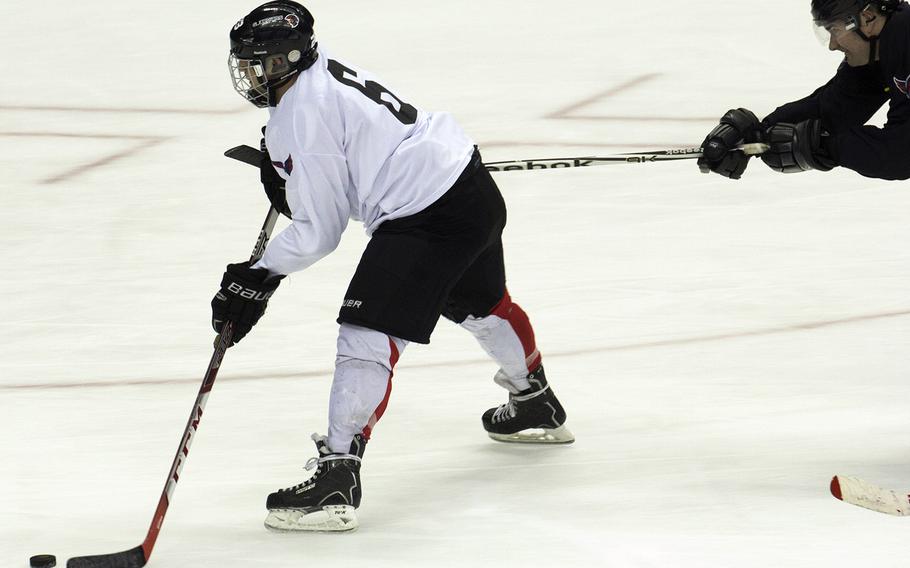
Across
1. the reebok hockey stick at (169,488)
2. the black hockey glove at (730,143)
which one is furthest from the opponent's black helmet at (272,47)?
the black hockey glove at (730,143)

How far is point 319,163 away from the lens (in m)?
3.16

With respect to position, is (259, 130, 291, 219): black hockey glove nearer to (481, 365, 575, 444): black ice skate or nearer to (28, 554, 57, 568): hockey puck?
(481, 365, 575, 444): black ice skate

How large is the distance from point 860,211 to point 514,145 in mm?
1609

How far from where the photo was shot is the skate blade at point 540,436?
149 inches

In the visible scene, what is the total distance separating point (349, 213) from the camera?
3330 millimetres

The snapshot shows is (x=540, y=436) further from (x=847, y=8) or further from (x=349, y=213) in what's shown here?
(x=847, y=8)

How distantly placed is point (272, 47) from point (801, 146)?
123cm

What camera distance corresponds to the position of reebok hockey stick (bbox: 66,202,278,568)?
296 cm

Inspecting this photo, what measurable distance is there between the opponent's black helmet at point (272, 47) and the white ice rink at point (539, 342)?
2.96 feet

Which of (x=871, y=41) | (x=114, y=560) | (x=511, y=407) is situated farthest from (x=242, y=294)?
(x=871, y=41)

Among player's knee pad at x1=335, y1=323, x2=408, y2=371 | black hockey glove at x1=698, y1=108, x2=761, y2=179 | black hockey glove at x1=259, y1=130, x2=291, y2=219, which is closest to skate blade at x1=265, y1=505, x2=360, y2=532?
player's knee pad at x1=335, y1=323, x2=408, y2=371

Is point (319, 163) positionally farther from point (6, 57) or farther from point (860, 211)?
point (6, 57)

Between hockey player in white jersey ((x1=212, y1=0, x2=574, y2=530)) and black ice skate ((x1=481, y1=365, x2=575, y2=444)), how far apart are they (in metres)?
0.48

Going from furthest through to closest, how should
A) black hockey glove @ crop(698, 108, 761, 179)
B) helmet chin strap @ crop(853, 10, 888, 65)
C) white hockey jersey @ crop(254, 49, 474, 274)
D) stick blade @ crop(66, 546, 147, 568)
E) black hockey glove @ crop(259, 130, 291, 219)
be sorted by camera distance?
black hockey glove @ crop(698, 108, 761, 179) → helmet chin strap @ crop(853, 10, 888, 65) → black hockey glove @ crop(259, 130, 291, 219) → white hockey jersey @ crop(254, 49, 474, 274) → stick blade @ crop(66, 546, 147, 568)
